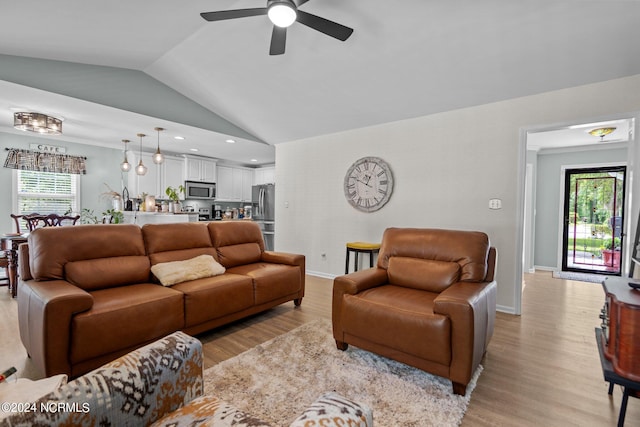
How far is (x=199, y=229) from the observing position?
3328mm

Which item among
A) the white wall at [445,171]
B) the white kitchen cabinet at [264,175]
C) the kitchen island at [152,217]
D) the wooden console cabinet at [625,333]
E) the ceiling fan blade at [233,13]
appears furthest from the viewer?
the white kitchen cabinet at [264,175]

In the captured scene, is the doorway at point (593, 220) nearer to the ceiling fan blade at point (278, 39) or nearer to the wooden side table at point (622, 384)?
the wooden side table at point (622, 384)

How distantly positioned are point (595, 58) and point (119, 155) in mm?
7530

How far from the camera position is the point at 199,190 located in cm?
686

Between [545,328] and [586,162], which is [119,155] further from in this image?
[586,162]

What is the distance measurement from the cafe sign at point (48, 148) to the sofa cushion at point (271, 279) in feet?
15.3

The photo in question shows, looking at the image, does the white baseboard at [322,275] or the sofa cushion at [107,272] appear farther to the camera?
the white baseboard at [322,275]

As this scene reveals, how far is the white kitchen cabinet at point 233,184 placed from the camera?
7520 millimetres

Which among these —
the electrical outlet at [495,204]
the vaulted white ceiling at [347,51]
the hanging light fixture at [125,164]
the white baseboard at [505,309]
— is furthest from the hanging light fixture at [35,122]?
the white baseboard at [505,309]

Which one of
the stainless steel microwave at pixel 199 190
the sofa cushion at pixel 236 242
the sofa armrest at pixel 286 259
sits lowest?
the sofa armrest at pixel 286 259

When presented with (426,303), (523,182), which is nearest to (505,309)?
(523,182)

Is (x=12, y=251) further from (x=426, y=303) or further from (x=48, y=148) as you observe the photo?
(x=426, y=303)

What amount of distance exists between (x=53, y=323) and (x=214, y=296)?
1.06 m

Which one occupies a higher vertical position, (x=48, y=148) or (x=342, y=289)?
(x=48, y=148)
